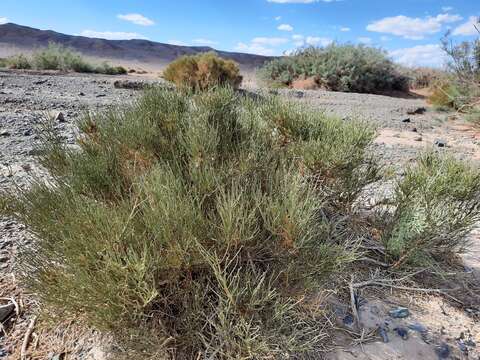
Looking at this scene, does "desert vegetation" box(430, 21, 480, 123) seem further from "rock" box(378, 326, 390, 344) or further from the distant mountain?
the distant mountain

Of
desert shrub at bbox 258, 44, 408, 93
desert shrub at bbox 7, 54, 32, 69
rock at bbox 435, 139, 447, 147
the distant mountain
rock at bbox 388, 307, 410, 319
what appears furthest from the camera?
the distant mountain

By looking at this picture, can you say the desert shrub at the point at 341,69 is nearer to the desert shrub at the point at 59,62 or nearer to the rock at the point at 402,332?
the desert shrub at the point at 59,62

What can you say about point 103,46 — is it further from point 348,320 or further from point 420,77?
point 348,320

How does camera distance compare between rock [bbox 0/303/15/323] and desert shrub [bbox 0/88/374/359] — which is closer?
desert shrub [bbox 0/88/374/359]

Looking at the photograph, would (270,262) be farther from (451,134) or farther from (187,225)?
(451,134)

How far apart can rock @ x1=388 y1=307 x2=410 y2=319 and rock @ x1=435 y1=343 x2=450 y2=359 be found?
232 mm

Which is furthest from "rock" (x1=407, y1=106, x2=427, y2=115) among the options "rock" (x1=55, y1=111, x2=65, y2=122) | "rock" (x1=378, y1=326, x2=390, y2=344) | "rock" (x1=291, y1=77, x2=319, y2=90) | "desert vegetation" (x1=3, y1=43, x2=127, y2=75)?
"desert vegetation" (x1=3, y1=43, x2=127, y2=75)

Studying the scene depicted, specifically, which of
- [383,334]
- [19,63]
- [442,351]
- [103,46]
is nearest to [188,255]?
[383,334]

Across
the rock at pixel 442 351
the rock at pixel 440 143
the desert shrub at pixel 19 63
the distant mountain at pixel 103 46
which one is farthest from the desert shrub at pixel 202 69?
the distant mountain at pixel 103 46

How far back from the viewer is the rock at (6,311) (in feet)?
6.55

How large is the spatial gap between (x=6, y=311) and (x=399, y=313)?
2228mm

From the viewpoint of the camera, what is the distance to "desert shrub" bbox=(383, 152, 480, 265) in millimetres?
2508

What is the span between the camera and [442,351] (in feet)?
6.81

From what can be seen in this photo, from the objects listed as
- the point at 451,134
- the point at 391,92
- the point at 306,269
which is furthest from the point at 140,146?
the point at 391,92
